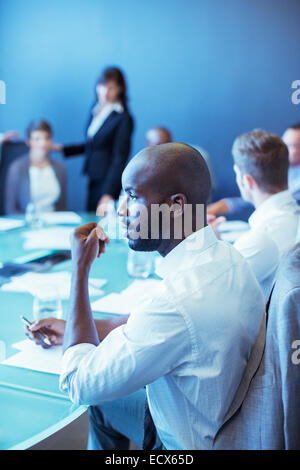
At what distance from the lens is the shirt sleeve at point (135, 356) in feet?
2.90

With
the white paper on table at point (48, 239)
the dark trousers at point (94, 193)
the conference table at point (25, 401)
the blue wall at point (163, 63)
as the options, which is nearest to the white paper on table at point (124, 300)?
the conference table at point (25, 401)

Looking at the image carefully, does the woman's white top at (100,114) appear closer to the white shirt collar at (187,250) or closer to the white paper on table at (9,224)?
the white paper on table at (9,224)

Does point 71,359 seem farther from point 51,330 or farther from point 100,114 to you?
point 100,114

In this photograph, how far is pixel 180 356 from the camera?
3.01 ft

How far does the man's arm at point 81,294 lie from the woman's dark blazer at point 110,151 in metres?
2.64

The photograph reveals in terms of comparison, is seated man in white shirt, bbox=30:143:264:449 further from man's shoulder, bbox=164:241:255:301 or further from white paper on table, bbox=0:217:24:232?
white paper on table, bbox=0:217:24:232

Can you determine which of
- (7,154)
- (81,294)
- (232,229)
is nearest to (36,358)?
(81,294)

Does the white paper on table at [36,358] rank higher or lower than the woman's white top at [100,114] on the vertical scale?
lower

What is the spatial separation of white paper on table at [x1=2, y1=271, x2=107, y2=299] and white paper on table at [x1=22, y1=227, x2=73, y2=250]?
0.40 meters

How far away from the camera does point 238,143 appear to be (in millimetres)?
1872

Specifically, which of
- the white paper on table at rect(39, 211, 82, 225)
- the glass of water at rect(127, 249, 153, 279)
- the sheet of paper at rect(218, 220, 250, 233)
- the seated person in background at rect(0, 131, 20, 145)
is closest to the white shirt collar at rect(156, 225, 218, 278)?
the glass of water at rect(127, 249, 153, 279)

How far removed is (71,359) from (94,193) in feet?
10.7
